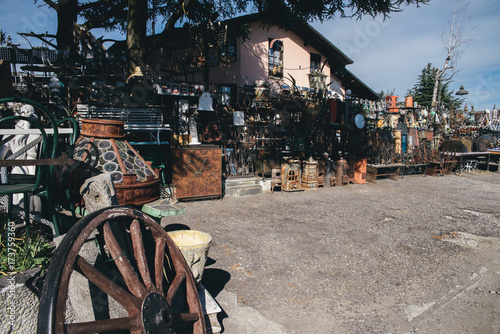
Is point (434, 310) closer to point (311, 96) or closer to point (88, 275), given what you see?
point (88, 275)

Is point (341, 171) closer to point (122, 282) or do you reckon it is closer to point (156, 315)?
point (122, 282)

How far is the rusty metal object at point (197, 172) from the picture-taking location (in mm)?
8250

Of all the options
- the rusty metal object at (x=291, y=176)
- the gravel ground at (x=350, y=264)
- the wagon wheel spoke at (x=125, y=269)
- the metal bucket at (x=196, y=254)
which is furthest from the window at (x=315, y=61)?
the wagon wheel spoke at (x=125, y=269)

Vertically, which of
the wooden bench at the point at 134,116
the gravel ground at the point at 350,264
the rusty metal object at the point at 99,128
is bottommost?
the gravel ground at the point at 350,264

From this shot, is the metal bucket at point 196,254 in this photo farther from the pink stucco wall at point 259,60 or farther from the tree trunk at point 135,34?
the pink stucco wall at point 259,60

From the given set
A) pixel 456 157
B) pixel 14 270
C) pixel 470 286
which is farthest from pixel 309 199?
pixel 456 157

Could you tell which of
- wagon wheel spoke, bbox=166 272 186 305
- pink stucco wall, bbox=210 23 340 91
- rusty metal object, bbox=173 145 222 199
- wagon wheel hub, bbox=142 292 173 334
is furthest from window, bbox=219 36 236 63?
wagon wheel hub, bbox=142 292 173 334

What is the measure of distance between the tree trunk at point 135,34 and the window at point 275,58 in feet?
26.5

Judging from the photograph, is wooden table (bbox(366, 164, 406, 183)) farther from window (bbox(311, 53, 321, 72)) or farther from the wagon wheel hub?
the wagon wheel hub

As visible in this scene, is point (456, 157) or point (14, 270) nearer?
point (14, 270)

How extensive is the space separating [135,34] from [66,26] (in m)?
4.80

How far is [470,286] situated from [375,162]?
999 centimetres

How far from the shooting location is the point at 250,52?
611 inches

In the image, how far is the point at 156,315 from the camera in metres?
2.26
